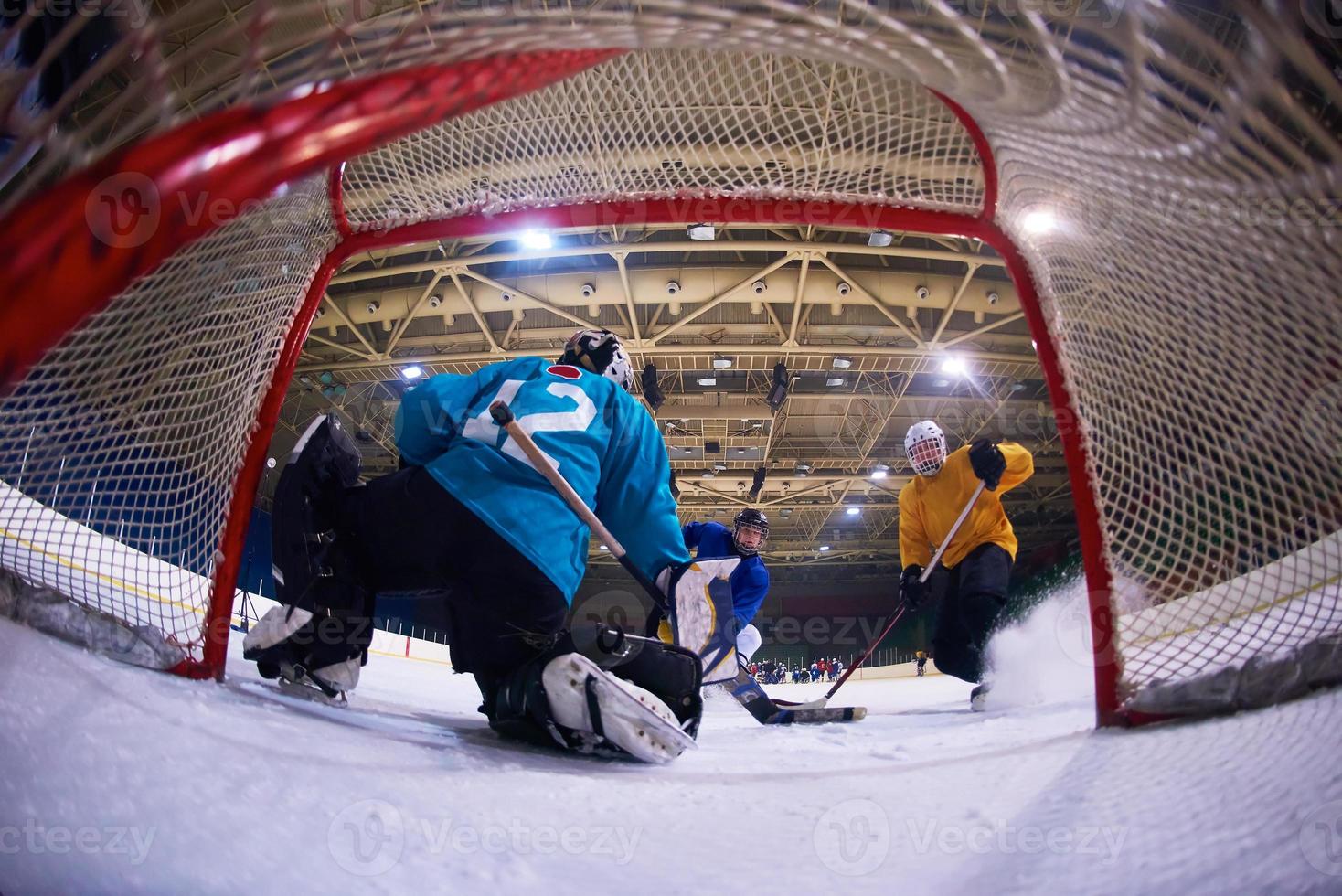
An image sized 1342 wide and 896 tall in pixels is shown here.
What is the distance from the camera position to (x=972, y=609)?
2.78 metres

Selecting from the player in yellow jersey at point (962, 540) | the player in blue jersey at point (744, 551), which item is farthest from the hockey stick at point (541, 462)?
the player in blue jersey at point (744, 551)

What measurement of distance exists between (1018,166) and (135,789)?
1.75 m

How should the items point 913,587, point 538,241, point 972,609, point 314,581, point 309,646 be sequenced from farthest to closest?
point 538,241 < point 913,587 < point 972,609 < point 309,646 < point 314,581

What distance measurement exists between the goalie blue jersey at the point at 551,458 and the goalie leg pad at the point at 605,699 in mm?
192

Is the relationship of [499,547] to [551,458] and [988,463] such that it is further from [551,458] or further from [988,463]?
[988,463]

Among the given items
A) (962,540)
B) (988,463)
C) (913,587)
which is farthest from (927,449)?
(913,587)

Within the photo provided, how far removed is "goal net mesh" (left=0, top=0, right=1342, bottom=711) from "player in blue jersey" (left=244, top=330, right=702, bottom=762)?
0.32 metres

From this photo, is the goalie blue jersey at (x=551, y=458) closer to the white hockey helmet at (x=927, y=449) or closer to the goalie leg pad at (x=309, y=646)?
the goalie leg pad at (x=309, y=646)

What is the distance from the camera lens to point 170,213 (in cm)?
34

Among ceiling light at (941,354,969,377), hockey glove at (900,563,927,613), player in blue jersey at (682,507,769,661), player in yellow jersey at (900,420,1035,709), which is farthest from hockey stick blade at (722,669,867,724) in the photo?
ceiling light at (941,354,969,377)

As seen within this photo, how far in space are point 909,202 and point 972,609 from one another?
1.92 m

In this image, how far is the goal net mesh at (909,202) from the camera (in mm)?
627

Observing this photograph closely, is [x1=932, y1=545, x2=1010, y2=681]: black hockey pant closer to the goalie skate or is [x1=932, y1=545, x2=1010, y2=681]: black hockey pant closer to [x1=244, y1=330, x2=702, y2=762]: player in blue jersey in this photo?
[x1=244, y1=330, x2=702, y2=762]: player in blue jersey

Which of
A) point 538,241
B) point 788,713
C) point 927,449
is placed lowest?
point 788,713
